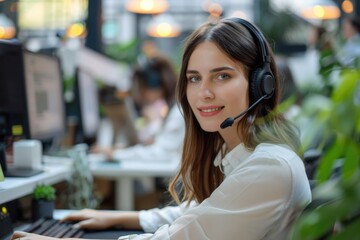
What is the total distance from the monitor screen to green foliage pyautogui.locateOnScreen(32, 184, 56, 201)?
462mm

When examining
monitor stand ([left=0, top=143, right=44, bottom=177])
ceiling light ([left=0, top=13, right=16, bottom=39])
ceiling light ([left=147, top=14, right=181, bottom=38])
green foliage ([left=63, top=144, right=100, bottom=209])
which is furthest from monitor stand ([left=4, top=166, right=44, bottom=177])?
ceiling light ([left=147, top=14, right=181, bottom=38])

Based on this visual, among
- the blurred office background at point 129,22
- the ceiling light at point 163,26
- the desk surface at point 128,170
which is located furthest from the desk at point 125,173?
the ceiling light at point 163,26

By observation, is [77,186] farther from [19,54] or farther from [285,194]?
[285,194]

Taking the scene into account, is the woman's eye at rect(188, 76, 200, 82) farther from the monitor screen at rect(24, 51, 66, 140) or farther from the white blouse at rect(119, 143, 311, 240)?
the monitor screen at rect(24, 51, 66, 140)

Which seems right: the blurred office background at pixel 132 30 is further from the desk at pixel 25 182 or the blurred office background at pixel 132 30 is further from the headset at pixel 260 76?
the desk at pixel 25 182

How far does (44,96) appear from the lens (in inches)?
96.4

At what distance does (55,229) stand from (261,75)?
643mm

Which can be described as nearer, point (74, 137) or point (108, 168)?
point (108, 168)

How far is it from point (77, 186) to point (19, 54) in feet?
1.69

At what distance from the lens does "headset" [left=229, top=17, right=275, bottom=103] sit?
4.50 feet

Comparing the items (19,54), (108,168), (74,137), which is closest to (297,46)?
(74,137)

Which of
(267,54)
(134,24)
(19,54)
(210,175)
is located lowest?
(134,24)

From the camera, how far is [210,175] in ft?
5.04

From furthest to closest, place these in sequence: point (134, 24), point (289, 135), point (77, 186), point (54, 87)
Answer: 1. point (134, 24)
2. point (54, 87)
3. point (77, 186)
4. point (289, 135)
